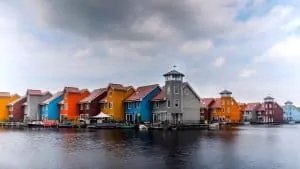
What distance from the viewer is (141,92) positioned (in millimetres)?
83188

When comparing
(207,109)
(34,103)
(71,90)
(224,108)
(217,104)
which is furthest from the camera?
(207,109)

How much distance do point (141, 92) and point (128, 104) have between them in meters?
4.02

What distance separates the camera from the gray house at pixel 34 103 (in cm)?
10075

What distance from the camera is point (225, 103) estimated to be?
378 feet

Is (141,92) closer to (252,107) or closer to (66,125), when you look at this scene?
(66,125)

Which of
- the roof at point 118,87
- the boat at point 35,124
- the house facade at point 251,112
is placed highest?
the roof at point 118,87

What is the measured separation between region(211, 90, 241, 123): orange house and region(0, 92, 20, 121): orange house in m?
62.7

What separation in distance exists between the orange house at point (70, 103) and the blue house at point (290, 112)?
12067 cm

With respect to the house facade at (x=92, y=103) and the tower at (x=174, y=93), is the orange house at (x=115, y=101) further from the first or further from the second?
the tower at (x=174, y=93)

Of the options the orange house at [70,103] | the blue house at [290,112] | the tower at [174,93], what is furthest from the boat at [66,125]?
the blue house at [290,112]

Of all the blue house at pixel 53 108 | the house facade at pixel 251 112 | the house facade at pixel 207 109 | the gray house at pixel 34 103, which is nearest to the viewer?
the blue house at pixel 53 108

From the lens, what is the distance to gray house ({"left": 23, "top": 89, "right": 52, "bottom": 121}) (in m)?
101

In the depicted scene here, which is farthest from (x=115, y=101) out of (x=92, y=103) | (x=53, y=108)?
(x=53, y=108)

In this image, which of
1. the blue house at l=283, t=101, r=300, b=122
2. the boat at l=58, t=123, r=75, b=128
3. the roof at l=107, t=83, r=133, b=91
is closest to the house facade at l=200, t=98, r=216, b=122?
the roof at l=107, t=83, r=133, b=91
